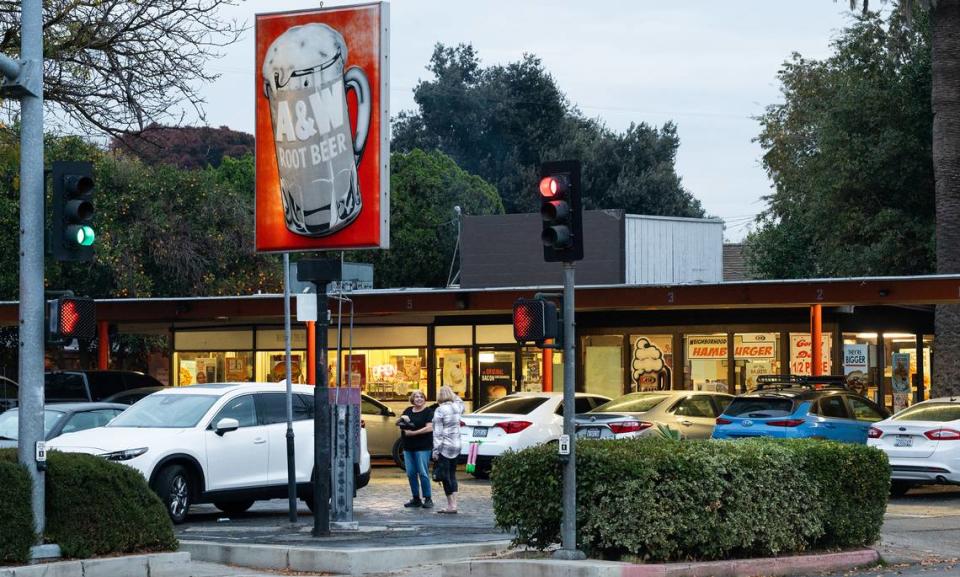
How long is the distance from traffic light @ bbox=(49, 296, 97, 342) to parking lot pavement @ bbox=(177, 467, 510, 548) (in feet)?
11.7

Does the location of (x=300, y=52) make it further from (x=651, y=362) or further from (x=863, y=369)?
(x=863, y=369)

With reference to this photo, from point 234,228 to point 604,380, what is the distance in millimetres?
15509

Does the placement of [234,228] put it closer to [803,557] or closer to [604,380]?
[604,380]

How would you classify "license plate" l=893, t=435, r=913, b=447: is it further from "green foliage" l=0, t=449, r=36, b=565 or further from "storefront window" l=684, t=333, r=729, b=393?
"green foliage" l=0, t=449, r=36, b=565

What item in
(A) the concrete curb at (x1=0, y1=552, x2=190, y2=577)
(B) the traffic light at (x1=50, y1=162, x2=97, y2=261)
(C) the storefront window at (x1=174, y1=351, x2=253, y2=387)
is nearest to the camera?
(A) the concrete curb at (x1=0, y1=552, x2=190, y2=577)

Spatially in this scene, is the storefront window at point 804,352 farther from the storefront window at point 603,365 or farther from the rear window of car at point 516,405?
the rear window of car at point 516,405

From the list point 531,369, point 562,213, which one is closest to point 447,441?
point 562,213

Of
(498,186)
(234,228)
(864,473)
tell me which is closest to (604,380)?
(234,228)

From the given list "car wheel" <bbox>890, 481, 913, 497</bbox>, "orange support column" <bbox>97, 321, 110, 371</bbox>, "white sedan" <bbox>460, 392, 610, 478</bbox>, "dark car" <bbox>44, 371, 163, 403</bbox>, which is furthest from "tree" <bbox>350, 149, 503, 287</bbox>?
"car wheel" <bbox>890, 481, 913, 497</bbox>

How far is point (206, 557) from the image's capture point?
14992 mm

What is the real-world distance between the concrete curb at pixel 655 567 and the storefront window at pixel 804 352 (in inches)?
694

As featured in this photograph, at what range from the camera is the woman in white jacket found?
1922 cm

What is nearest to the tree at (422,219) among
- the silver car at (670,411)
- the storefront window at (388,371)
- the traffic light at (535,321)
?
the storefront window at (388,371)

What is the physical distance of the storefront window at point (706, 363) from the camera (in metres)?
32.3
